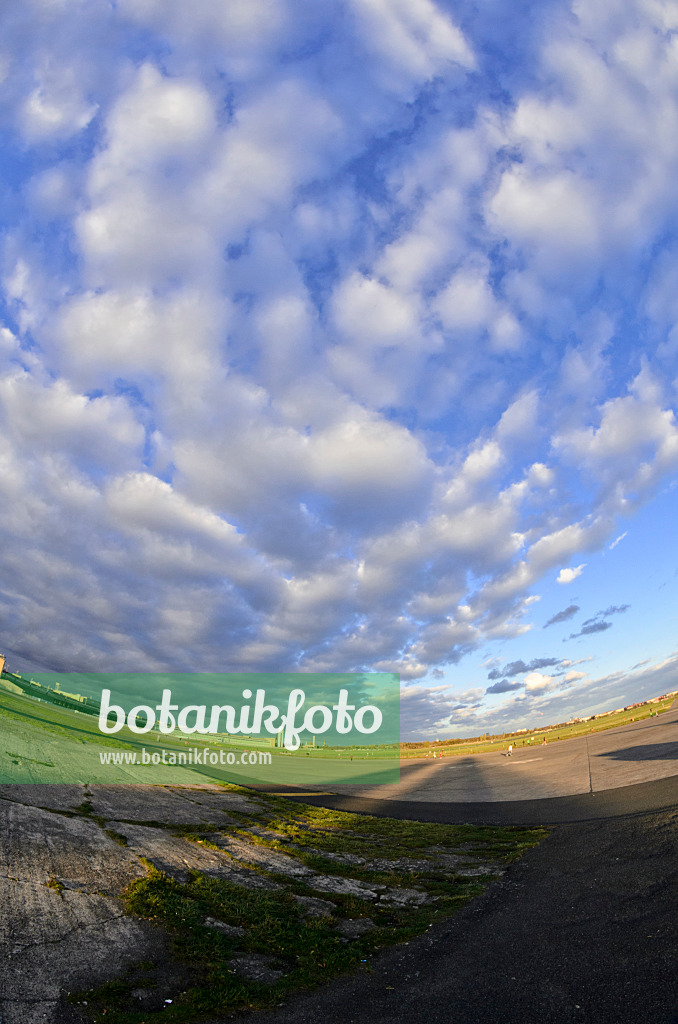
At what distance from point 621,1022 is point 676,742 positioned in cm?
3629

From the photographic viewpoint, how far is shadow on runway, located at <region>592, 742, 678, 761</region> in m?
28.9

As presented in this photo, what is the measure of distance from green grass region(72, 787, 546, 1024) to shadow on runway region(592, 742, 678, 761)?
16.0 meters

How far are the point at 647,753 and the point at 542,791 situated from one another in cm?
1010

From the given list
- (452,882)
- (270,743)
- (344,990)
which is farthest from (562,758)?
(270,743)

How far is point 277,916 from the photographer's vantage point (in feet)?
37.0

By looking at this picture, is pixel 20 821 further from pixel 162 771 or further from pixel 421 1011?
pixel 162 771

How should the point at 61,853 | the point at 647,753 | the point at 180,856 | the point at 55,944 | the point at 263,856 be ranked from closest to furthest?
1. the point at 55,944
2. the point at 61,853
3. the point at 180,856
4. the point at 263,856
5. the point at 647,753

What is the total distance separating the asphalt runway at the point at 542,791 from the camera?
20.9 metres

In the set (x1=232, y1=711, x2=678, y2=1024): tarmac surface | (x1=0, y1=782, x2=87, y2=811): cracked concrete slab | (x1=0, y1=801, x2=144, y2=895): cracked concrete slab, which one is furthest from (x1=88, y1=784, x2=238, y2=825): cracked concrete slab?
(x1=232, y1=711, x2=678, y2=1024): tarmac surface

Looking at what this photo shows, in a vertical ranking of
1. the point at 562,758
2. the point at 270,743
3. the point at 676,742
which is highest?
the point at 676,742

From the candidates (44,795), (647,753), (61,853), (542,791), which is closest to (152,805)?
(44,795)

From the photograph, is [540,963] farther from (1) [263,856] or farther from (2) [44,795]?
(2) [44,795]

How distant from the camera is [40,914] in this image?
945 cm

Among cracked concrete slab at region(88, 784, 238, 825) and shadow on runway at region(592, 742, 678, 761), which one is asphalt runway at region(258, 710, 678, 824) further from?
cracked concrete slab at region(88, 784, 238, 825)
